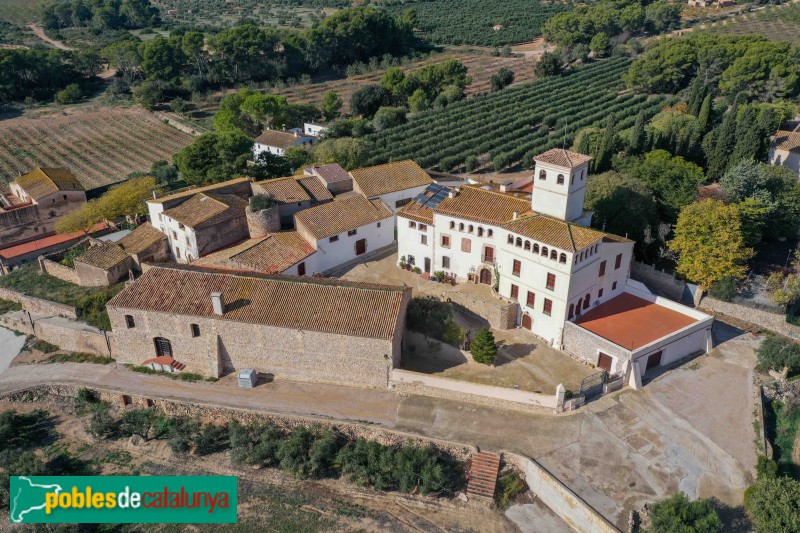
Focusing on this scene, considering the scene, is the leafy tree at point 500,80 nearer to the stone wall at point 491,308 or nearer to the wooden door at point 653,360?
the stone wall at point 491,308

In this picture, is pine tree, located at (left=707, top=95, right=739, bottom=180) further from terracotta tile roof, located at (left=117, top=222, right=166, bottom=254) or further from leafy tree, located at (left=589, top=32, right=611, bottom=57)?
leafy tree, located at (left=589, top=32, right=611, bottom=57)

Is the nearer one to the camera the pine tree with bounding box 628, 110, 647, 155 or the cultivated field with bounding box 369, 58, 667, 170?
the pine tree with bounding box 628, 110, 647, 155

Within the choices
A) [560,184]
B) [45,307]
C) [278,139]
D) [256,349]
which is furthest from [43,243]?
[560,184]

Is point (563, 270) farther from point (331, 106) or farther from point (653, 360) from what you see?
point (331, 106)

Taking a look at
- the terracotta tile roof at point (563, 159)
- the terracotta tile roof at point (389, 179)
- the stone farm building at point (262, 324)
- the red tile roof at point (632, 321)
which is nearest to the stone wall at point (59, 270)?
the stone farm building at point (262, 324)

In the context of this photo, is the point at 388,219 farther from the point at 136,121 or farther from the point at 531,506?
the point at 136,121

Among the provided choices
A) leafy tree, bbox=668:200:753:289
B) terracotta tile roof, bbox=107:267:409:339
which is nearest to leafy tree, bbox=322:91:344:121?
terracotta tile roof, bbox=107:267:409:339

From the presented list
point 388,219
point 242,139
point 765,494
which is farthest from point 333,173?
point 765,494
